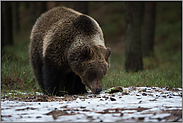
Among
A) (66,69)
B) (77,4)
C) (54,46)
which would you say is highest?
(77,4)

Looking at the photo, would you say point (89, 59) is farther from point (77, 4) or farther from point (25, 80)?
point (77, 4)

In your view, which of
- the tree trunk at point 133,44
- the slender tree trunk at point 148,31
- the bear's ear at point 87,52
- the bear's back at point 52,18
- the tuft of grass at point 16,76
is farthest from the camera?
the slender tree trunk at point 148,31

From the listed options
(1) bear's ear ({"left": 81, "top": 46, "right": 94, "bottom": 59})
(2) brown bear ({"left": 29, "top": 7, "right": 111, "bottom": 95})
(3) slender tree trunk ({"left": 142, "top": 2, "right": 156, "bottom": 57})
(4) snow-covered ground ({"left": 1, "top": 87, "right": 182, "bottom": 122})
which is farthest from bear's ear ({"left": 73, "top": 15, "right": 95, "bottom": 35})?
(3) slender tree trunk ({"left": 142, "top": 2, "right": 156, "bottom": 57})

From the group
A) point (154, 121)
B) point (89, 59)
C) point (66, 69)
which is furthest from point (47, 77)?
point (154, 121)

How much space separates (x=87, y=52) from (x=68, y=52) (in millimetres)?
642

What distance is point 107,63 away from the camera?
18.4ft

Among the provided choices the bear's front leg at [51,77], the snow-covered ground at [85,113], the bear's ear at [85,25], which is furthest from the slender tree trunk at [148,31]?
the snow-covered ground at [85,113]

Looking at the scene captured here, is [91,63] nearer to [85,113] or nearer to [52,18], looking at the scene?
[85,113]

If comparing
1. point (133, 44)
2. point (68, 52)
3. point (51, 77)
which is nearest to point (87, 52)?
point (68, 52)

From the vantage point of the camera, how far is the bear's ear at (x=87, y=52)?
5261 mm

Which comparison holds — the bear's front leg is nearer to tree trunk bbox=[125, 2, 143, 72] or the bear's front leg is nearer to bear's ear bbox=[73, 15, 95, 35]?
bear's ear bbox=[73, 15, 95, 35]

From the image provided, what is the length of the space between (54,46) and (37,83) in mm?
2015

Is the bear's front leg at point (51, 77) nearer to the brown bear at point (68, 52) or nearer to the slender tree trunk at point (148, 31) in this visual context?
the brown bear at point (68, 52)

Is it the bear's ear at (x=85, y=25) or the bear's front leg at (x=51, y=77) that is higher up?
the bear's ear at (x=85, y=25)
